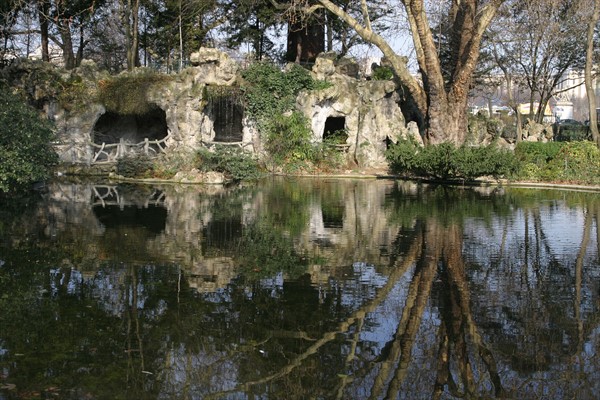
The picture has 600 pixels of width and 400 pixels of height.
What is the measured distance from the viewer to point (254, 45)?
121 ft

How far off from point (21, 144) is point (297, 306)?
13462 millimetres

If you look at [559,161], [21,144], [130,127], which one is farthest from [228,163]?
[559,161]

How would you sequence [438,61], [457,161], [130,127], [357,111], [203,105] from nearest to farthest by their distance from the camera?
1. [457,161]
2. [438,61]
3. [203,105]
4. [357,111]
5. [130,127]

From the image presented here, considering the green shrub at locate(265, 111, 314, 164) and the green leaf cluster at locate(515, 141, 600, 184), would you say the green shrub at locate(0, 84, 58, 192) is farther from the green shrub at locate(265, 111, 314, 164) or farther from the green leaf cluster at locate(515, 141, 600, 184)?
the green leaf cluster at locate(515, 141, 600, 184)

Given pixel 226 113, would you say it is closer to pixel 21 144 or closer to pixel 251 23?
pixel 251 23

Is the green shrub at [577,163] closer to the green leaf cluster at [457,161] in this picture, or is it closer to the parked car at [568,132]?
the green leaf cluster at [457,161]

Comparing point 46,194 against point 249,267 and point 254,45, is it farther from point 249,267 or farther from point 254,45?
point 254,45

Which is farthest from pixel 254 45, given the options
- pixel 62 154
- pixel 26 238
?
pixel 26 238

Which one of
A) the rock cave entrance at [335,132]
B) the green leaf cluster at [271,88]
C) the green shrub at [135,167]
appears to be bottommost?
the green shrub at [135,167]

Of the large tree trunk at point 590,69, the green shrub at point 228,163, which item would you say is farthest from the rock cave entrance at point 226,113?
the large tree trunk at point 590,69

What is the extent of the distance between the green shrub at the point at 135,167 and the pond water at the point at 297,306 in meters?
9.97

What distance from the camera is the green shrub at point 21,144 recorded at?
18.2 m

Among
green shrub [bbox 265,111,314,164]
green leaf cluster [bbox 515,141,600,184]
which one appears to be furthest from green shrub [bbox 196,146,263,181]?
green leaf cluster [bbox 515,141,600,184]

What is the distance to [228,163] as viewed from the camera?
26.5m
